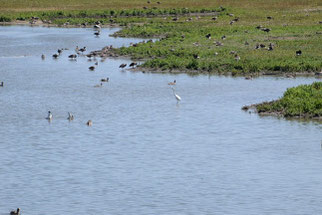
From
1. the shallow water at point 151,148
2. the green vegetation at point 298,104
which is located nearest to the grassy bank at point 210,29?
the shallow water at point 151,148

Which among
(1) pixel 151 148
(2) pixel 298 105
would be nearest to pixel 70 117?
(1) pixel 151 148

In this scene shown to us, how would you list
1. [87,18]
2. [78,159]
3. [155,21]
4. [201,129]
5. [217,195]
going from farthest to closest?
1. [87,18]
2. [155,21]
3. [201,129]
4. [78,159]
5. [217,195]

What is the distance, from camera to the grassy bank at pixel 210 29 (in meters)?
47.5

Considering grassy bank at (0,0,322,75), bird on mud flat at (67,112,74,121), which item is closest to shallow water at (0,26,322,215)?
bird on mud flat at (67,112,74,121)

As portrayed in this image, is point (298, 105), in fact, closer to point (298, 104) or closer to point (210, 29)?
point (298, 104)

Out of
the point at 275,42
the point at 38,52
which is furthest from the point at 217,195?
the point at 38,52

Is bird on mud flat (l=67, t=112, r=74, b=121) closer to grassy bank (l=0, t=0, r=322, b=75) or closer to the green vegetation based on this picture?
the green vegetation

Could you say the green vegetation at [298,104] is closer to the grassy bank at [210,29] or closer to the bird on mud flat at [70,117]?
the bird on mud flat at [70,117]

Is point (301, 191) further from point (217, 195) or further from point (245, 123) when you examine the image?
point (245, 123)

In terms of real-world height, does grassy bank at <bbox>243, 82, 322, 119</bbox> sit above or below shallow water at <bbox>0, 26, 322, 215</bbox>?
above

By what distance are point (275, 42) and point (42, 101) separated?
22283 mm

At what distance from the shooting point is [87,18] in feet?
284

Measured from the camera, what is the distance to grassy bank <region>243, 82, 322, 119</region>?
3288 centimetres

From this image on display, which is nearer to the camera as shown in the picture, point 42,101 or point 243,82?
point 42,101
